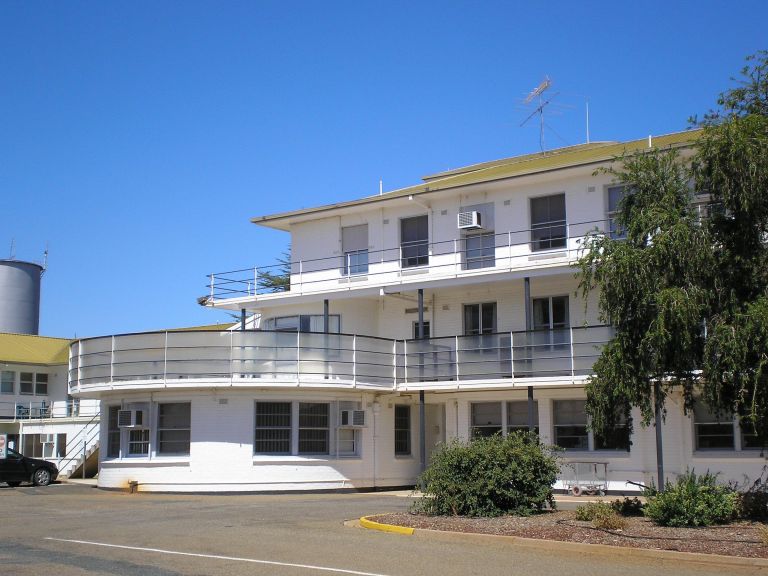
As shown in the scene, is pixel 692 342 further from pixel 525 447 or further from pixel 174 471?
pixel 174 471

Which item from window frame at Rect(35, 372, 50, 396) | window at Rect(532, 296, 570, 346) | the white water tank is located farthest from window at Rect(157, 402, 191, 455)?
the white water tank

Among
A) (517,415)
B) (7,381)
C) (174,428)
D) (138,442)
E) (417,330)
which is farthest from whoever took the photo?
(7,381)

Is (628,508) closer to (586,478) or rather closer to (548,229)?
(586,478)

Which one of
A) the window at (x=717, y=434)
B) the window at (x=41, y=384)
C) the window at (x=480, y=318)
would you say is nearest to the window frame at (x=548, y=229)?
the window at (x=480, y=318)

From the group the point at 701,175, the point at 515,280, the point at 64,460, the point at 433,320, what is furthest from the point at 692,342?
the point at 64,460

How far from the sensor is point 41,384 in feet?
172

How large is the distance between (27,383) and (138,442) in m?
26.5

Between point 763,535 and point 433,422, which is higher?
point 433,422

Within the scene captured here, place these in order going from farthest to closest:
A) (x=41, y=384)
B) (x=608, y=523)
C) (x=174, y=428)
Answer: (x=41, y=384) < (x=174, y=428) < (x=608, y=523)

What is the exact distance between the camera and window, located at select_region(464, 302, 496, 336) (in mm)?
29469

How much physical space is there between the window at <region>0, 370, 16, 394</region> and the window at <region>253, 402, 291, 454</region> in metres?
28.8

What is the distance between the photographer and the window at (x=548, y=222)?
2844 cm

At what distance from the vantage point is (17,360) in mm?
50906

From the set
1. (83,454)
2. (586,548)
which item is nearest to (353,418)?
(83,454)
